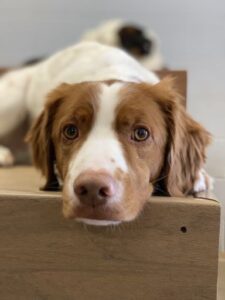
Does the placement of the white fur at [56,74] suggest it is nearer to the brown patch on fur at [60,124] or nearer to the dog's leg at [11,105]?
the dog's leg at [11,105]

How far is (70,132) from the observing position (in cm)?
114

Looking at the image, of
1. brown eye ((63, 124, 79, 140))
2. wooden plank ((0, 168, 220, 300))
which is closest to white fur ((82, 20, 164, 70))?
brown eye ((63, 124, 79, 140))

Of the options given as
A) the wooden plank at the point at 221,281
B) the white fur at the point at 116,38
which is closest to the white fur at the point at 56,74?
the white fur at the point at 116,38

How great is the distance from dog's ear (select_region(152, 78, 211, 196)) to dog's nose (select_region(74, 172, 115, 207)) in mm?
284

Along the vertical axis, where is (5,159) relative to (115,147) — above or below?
below

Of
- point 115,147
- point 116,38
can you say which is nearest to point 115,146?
point 115,147

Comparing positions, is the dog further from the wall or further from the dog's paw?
the wall

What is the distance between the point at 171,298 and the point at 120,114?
1.18 ft

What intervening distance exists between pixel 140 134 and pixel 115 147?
0.31 ft

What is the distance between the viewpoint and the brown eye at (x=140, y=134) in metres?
1.11

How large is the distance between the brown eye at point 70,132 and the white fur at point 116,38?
3.33 ft

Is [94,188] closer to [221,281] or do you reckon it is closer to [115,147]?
[115,147]

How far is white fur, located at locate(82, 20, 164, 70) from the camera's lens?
2.12 m

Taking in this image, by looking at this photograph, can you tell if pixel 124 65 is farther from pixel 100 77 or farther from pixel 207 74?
pixel 207 74
